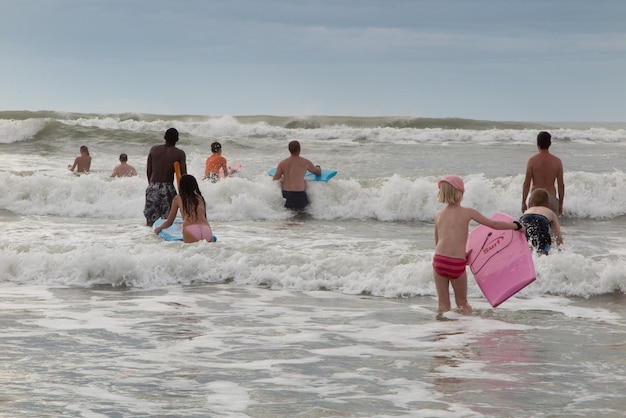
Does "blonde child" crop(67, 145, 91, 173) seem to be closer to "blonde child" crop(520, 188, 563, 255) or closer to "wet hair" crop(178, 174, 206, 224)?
"wet hair" crop(178, 174, 206, 224)

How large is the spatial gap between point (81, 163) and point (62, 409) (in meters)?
16.2

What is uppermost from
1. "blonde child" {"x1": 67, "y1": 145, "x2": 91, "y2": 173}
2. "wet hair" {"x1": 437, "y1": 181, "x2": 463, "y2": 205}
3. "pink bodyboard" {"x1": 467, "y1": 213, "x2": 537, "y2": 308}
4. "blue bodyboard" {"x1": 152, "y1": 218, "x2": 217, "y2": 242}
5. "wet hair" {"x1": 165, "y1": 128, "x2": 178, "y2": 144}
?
"wet hair" {"x1": 165, "y1": 128, "x2": 178, "y2": 144}

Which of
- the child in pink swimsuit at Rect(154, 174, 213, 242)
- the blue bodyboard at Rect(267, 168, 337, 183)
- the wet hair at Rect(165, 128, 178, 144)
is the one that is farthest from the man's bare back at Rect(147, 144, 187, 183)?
the blue bodyboard at Rect(267, 168, 337, 183)

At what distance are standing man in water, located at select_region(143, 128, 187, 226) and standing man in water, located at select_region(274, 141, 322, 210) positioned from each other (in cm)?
393

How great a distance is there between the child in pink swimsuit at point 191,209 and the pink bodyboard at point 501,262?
3542 mm

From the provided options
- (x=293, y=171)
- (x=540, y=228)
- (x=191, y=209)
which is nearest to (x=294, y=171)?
(x=293, y=171)

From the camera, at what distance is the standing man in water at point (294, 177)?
1548 centimetres

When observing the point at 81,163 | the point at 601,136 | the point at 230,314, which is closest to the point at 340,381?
the point at 230,314

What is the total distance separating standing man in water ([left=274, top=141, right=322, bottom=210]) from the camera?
1548 cm

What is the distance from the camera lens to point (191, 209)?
10.2 meters

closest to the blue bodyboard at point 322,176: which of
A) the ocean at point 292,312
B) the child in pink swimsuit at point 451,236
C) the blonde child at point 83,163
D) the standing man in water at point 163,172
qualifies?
the ocean at point 292,312

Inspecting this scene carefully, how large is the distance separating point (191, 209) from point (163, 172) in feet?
5.33

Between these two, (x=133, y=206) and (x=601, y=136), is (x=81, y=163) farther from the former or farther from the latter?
(x=601, y=136)

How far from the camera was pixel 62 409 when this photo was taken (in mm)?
4668
